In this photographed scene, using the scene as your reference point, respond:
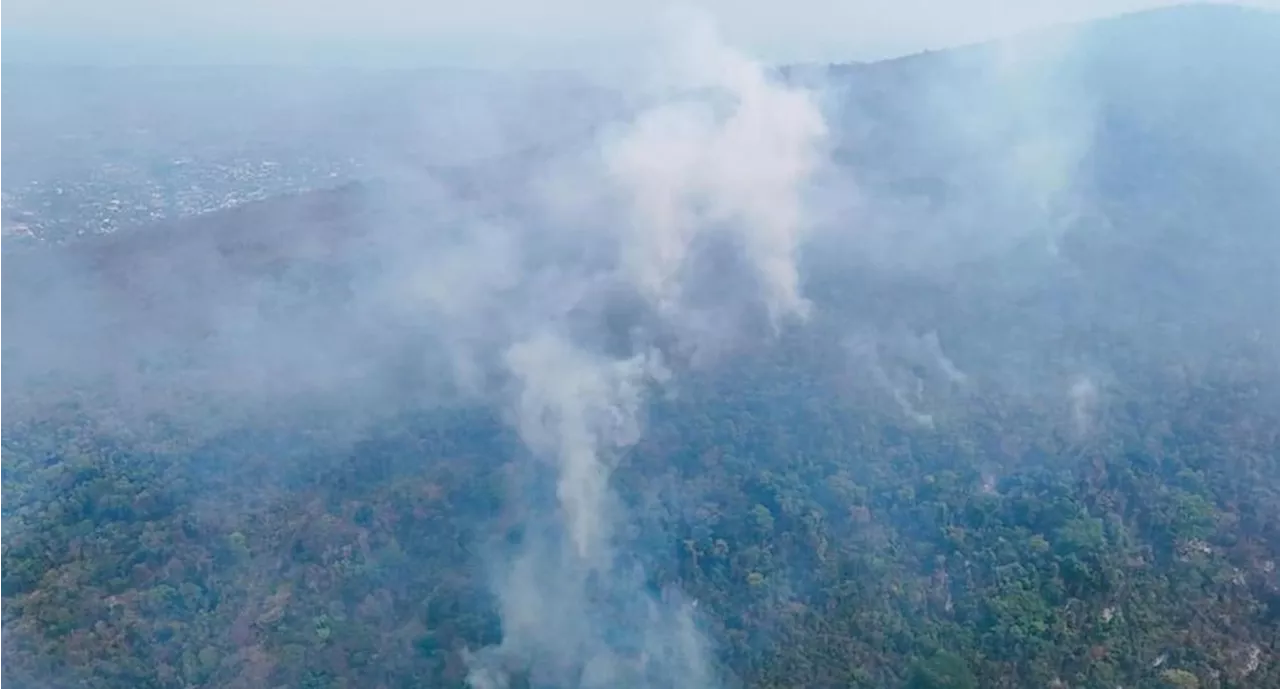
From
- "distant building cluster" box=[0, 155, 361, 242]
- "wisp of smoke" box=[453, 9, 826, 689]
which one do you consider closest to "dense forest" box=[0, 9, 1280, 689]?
"wisp of smoke" box=[453, 9, 826, 689]

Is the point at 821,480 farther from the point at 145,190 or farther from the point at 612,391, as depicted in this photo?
the point at 145,190

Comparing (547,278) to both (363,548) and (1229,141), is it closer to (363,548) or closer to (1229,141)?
(363,548)

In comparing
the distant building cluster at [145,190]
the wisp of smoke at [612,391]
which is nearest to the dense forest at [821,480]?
the wisp of smoke at [612,391]

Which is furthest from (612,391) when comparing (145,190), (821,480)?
(145,190)

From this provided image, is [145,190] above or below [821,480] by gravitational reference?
below

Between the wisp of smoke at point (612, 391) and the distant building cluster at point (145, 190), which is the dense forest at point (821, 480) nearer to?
the wisp of smoke at point (612, 391)

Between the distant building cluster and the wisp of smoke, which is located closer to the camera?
the wisp of smoke

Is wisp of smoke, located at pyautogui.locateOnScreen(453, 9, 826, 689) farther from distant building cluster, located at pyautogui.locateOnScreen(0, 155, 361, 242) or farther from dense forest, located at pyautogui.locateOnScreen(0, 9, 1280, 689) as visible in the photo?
distant building cluster, located at pyautogui.locateOnScreen(0, 155, 361, 242)
